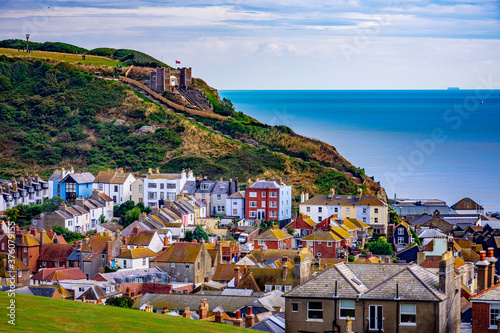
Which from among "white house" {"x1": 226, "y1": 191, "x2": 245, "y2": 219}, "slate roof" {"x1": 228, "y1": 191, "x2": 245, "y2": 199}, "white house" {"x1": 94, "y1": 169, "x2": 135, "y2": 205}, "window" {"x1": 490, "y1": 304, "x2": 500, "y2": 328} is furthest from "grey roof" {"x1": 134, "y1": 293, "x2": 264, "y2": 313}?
"white house" {"x1": 94, "y1": 169, "x2": 135, "y2": 205}

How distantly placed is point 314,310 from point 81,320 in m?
5.31

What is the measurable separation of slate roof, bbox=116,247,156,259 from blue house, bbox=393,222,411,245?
19212mm

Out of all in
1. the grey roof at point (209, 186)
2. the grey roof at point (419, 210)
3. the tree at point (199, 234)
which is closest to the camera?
the tree at point (199, 234)

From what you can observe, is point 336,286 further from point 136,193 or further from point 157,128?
point 157,128

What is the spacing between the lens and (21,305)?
69.7 feet

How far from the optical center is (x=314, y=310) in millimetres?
19969

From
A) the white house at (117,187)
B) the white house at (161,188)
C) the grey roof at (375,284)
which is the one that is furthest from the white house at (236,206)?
the grey roof at (375,284)

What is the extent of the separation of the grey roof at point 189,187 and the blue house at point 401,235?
17.0 metres

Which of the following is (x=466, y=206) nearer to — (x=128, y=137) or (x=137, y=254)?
(x=128, y=137)

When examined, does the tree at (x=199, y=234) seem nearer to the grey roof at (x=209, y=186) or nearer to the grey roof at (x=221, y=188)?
the grey roof at (x=221, y=188)

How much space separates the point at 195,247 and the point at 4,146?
4811 centimetres

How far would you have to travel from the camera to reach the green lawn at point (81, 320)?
61.5 feet

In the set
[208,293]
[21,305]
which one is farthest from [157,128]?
[21,305]

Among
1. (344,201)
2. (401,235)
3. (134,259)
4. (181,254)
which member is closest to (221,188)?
(344,201)
